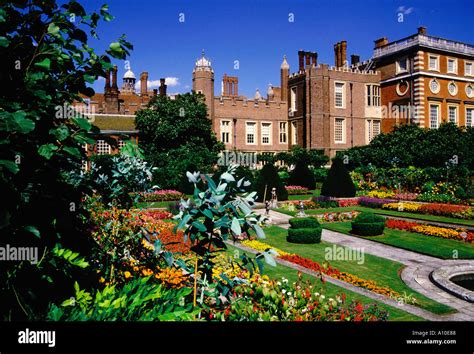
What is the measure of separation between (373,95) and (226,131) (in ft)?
54.8

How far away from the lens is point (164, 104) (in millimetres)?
32938

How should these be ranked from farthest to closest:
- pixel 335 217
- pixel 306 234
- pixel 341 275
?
1. pixel 335 217
2. pixel 306 234
3. pixel 341 275

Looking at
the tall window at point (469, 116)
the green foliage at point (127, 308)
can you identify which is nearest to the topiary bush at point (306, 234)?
the green foliage at point (127, 308)

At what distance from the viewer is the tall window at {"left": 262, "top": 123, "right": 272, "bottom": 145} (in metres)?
43.0

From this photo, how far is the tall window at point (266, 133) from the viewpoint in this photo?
141ft

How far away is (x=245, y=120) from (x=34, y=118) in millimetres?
39234

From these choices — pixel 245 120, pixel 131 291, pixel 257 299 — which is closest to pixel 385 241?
pixel 257 299

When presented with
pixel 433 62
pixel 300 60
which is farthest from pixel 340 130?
pixel 433 62

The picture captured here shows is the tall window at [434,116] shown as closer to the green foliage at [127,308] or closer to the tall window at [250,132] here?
the tall window at [250,132]

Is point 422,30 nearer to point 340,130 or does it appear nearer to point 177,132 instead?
point 340,130

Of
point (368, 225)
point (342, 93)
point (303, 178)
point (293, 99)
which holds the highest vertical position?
point (342, 93)

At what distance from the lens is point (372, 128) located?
43.4m

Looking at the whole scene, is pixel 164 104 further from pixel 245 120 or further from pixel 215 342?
pixel 215 342

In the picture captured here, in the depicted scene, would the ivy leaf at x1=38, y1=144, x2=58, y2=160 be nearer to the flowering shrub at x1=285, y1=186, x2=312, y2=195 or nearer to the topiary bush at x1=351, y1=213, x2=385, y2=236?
the topiary bush at x1=351, y1=213, x2=385, y2=236
